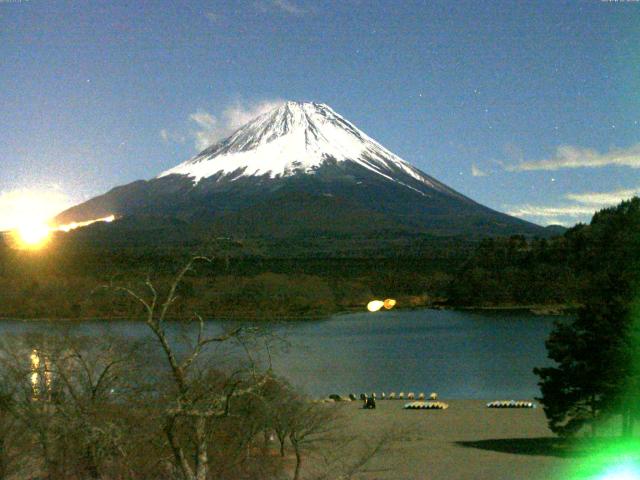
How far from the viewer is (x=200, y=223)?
354ft

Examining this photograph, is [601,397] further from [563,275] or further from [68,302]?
[563,275]

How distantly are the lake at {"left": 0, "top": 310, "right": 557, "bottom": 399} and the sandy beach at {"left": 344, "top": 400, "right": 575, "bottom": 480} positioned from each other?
2.82 m

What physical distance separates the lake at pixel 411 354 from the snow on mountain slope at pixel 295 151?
260 feet

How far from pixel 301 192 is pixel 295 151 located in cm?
2535

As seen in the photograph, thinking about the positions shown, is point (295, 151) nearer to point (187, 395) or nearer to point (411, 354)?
point (411, 354)

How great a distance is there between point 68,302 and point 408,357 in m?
24.9

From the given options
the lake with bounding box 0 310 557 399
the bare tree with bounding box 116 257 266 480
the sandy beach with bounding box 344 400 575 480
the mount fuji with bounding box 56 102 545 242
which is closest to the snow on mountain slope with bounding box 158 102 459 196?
the mount fuji with bounding box 56 102 545 242

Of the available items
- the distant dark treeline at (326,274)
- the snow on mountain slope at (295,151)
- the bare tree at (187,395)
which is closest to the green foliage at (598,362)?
the bare tree at (187,395)

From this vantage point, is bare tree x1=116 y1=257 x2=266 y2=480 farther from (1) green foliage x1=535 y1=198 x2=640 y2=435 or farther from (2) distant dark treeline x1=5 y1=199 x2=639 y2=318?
(2) distant dark treeline x1=5 y1=199 x2=639 y2=318

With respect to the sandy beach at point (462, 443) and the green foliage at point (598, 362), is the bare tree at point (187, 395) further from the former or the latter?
the green foliage at point (598, 362)

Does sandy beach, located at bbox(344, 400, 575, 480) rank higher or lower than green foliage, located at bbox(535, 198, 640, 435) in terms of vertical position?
lower

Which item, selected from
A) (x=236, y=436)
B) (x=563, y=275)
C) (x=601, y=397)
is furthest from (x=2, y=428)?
(x=563, y=275)

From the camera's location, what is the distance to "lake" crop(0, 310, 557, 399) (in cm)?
3077

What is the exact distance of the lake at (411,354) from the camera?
3077 cm
